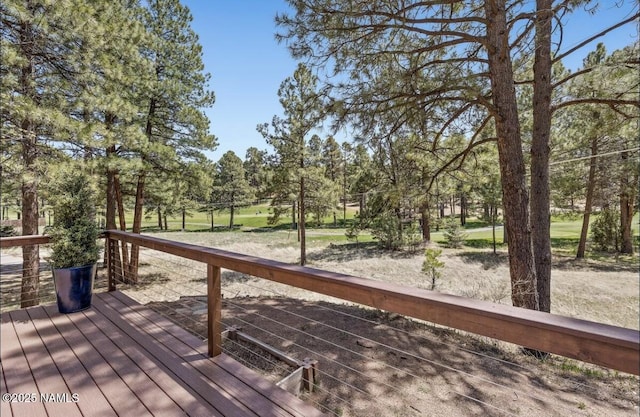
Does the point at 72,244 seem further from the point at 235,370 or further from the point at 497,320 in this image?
the point at 497,320

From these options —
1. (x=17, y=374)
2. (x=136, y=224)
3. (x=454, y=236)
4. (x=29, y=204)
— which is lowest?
(x=454, y=236)

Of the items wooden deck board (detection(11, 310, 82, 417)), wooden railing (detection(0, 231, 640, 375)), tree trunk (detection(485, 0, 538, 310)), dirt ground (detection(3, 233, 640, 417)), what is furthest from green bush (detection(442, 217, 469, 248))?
wooden deck board (detection(11, 310, 82, 417))

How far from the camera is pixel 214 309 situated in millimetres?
2146

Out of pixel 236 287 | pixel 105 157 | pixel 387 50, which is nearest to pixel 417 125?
pixel 387 50

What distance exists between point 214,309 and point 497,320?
1.73 metres

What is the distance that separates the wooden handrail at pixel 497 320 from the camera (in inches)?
32.9

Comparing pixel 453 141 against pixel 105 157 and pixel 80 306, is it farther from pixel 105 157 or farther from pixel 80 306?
pixel 105 157

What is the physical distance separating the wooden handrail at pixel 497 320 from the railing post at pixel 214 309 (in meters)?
0.65

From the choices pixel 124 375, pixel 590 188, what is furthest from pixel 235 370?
pixel 590 188

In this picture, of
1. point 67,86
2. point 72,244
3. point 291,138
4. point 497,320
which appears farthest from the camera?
point 291,138

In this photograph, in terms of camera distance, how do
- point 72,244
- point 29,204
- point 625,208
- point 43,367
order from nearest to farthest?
point 43,367 → point 72,244 → point 29,204 → point 625,208

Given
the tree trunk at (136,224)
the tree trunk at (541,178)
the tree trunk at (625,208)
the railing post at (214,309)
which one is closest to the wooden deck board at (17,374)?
the railing post at (214,309)

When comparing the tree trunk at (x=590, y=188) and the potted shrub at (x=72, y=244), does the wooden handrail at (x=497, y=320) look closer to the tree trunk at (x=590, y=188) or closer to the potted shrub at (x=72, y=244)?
the potted shrub at (x=72, y=244)

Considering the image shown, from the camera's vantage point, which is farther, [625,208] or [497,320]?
[625,208]
